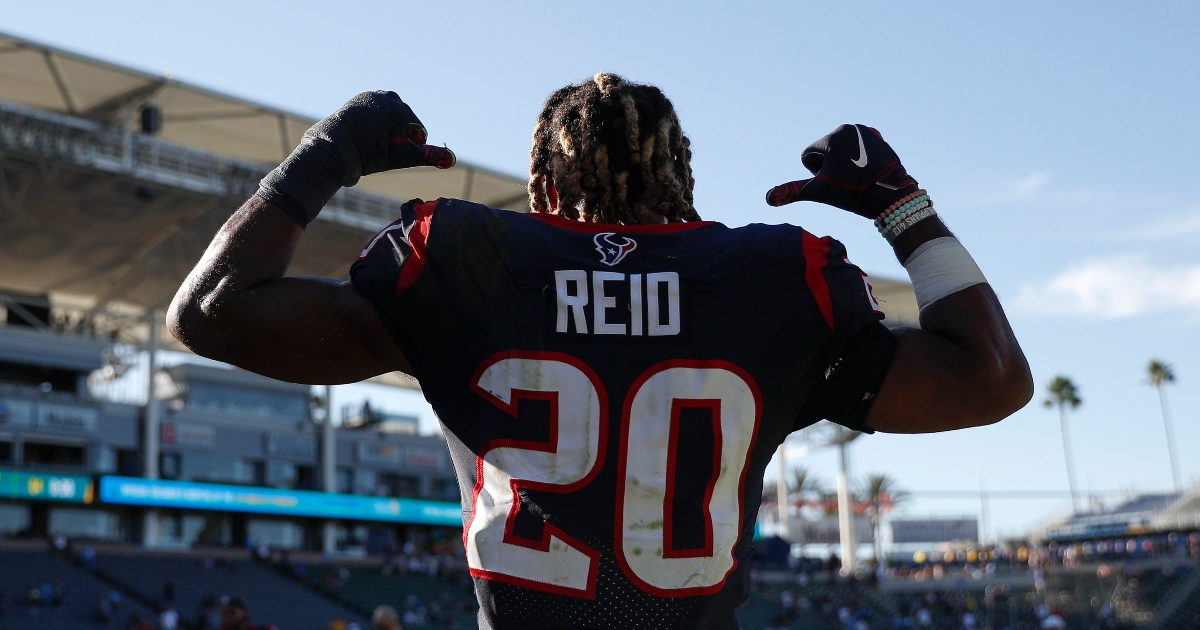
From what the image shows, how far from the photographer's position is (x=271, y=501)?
36.8m

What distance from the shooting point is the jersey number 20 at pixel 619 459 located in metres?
1.73

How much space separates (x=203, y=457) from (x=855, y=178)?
123 ft

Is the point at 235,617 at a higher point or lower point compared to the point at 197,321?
lower

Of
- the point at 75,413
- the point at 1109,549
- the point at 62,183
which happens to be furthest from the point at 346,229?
the point at 1109,549

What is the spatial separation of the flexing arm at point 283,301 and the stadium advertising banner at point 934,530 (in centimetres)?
6113

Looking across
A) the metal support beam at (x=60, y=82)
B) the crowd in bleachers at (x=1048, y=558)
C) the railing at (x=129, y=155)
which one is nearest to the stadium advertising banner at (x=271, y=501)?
the railing at (x=129, y=155)

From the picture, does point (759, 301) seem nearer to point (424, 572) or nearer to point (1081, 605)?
point (424, 572)

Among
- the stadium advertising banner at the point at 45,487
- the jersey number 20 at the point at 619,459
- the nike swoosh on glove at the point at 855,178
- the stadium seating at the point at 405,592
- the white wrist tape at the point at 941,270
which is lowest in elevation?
the stadium seating at the point at 405,592

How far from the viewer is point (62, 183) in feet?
91.0

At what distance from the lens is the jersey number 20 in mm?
1729

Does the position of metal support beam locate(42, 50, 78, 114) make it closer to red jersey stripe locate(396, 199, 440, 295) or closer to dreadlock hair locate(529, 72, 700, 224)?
dreadlock hair locate(529, 72, 700, 224)

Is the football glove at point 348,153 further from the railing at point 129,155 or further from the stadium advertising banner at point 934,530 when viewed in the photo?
the stadium advertising banner at point 934,530

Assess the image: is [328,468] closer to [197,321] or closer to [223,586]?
[223,586]

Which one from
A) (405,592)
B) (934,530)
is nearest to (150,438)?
(405,592)
